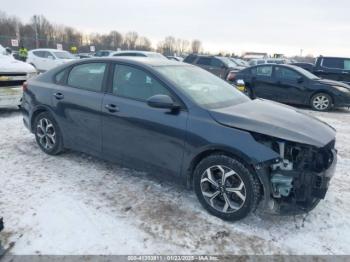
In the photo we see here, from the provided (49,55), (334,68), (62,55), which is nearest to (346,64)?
(334,68)

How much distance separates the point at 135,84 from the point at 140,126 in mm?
579

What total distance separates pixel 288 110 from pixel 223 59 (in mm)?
12409

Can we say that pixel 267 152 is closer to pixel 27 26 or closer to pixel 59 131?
pixel 59 131

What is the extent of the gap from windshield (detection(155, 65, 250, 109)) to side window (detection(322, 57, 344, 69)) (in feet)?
34.0

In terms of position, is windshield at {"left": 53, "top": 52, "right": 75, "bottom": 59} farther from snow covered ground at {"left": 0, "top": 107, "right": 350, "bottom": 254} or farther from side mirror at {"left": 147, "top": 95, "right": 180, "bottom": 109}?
side mirror at {"left": 147, "top": 95, "right": 180, "bottom": 109}

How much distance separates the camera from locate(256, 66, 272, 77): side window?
10.7m

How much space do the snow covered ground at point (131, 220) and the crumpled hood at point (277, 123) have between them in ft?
3.05

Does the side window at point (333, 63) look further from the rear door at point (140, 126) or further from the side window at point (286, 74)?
the rear door at point (140, 126)

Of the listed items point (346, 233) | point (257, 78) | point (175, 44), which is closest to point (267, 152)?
point (346, 233)

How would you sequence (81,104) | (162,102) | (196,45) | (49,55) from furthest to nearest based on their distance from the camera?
(196,45) < (49,55) < (81,104) < (162,102)

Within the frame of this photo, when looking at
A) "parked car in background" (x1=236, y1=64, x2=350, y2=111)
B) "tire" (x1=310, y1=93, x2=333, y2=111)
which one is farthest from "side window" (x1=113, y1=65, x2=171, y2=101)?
"tire" (x1=310, y1=93, x2=333, y2=111)

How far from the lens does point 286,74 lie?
1040cm

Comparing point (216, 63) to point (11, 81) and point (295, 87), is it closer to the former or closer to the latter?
point (295, 87)

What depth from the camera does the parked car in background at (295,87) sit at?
31.7ft
